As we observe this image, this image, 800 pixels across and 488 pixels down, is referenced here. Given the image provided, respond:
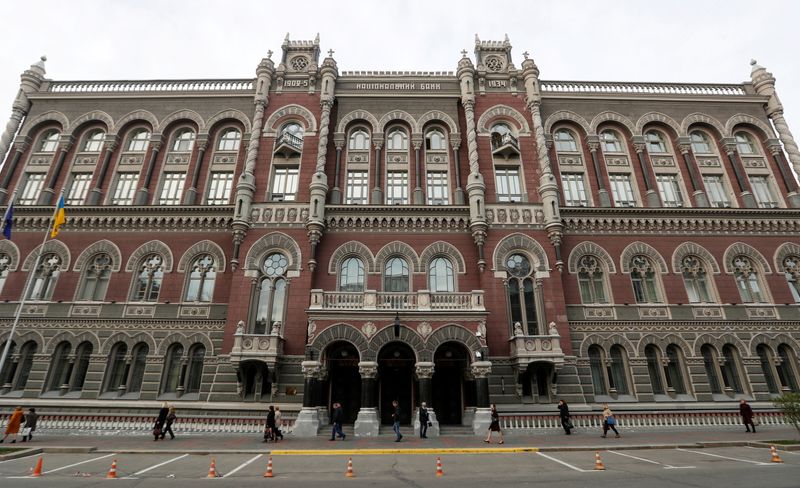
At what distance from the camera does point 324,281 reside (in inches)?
1016

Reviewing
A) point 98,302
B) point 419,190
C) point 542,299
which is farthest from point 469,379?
point 98,302

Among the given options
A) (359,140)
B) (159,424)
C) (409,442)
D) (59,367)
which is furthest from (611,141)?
(59,367)

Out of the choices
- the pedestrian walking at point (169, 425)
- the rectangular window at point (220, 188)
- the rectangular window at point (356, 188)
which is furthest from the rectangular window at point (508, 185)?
the pedestrian walking at point (169, 425)

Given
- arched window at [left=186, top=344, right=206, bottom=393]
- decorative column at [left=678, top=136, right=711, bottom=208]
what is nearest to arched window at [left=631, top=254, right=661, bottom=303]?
decorative column at [left=678, top=136, right=711, bottom=208]

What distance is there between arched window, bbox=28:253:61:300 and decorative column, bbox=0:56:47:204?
736cm

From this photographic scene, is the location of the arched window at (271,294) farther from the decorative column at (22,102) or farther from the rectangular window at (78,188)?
the decorative column at (22,102)

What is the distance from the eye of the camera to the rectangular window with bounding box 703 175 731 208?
2961cm

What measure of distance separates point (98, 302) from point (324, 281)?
1510 cm

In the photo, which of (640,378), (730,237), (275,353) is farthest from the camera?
(730,237)

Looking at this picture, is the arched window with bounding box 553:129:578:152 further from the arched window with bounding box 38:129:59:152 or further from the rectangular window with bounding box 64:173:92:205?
the arched window with bounding box 38:129:59:152

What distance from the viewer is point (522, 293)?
25516mm

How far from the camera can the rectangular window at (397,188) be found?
94.7 ft

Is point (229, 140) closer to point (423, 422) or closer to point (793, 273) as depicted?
point (423, 422)

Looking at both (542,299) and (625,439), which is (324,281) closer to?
(542,299)
